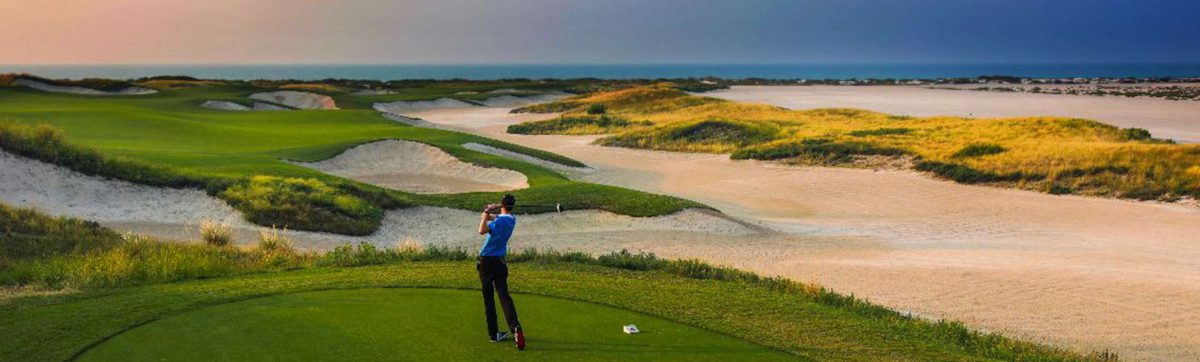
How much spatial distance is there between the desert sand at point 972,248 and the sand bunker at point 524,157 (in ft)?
2.83

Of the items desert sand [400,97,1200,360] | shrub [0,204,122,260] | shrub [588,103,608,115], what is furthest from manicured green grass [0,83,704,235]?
shrub [588,103,608,115]

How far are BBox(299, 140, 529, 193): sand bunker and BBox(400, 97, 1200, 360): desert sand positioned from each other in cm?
526

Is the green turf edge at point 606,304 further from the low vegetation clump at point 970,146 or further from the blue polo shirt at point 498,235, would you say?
the low vegetation clump at point 970,146

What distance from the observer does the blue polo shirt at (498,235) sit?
30.4ft

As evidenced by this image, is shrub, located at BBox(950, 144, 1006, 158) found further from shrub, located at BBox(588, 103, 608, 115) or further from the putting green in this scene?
shrub, located at BBox(588, 103, 608, 115)

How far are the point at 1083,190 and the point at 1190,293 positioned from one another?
1633cm

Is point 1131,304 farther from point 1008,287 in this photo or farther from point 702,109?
point 702,109

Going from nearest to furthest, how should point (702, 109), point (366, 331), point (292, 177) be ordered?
point (366, 331) < point (292, 177) < point (702, 109)

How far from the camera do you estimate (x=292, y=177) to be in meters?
25.0

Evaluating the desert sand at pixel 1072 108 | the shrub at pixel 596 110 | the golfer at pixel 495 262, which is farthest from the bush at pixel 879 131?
the golfer at pixel 495 262

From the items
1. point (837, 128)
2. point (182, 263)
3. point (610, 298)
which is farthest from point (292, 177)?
point (837, 128)

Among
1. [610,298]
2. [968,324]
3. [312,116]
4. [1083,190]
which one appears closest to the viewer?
[610,298]

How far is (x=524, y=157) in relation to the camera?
125 feet

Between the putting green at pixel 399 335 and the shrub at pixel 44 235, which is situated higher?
the putting green at pixel 399 335
